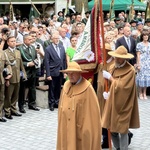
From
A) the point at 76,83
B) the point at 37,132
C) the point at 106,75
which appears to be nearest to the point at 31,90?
the point at 37,132

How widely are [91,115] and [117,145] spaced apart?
193 cm

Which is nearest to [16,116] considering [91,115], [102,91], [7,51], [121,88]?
[7,51]

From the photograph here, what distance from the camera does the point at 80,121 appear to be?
6.64 metres

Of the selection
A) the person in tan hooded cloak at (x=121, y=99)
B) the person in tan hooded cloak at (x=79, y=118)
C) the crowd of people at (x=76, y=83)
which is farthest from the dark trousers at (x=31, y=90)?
the person in tan hooded cloak at (x=79, y=118)

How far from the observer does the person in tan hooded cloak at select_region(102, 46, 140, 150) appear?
25.9ft

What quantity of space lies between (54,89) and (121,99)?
4272mm

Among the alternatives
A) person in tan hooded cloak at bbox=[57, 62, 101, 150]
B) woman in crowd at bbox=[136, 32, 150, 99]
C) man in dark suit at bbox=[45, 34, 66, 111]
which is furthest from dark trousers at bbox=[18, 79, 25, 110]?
person in tan hooded cloak at bbox=[57, 62, 101, 150]

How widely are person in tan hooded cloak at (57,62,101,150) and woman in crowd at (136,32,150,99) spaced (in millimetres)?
6655

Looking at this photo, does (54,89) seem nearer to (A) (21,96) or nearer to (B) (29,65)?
(A) (21,96)

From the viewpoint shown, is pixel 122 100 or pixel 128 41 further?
pixel 128 41

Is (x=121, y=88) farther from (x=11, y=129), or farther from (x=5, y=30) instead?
(x=5, y=30)

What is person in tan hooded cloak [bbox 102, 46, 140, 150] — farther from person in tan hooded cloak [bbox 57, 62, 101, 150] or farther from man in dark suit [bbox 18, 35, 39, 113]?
man in dark suit [bbox 18, 35, 39, 113]

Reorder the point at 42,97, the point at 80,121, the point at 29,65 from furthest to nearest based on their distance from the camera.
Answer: the point at 42,97
the point at 29,65
the point at 80,121

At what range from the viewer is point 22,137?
9.55 metres
